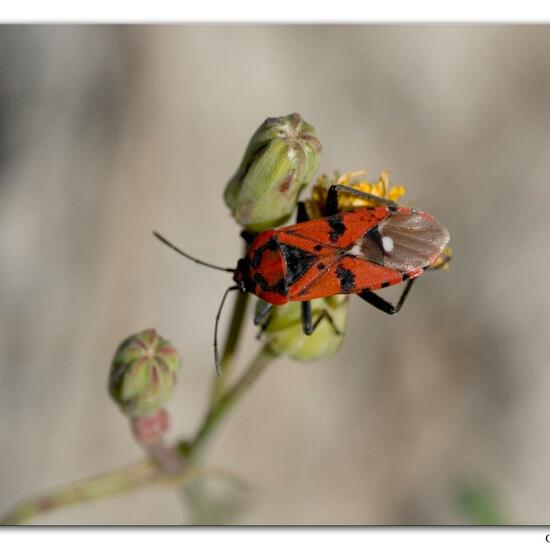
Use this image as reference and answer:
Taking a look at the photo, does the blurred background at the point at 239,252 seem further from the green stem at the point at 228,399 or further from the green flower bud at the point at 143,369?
the green flower bud at the point at 143,369

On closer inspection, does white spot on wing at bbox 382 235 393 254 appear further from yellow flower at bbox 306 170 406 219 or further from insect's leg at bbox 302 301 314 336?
insect's leg at bbox 302 301 314 336

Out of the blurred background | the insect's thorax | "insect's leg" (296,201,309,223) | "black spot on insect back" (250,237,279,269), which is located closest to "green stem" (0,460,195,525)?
the insect's thorax

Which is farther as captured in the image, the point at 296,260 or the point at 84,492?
the point at 84,492

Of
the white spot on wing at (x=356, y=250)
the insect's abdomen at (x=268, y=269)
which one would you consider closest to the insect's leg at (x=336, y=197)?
the white spot on wing at (x=356, y=250)

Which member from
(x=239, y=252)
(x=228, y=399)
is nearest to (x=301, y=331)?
(x=228, y=399)

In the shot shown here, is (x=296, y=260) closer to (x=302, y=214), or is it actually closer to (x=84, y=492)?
(x=302, y=214)

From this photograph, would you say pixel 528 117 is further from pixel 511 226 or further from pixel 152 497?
pixel 152 497

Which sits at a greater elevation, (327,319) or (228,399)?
(327,319)

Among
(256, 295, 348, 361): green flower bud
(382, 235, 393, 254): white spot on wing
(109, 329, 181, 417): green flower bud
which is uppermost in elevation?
(382, 235, 393, 254): white spot on wing
